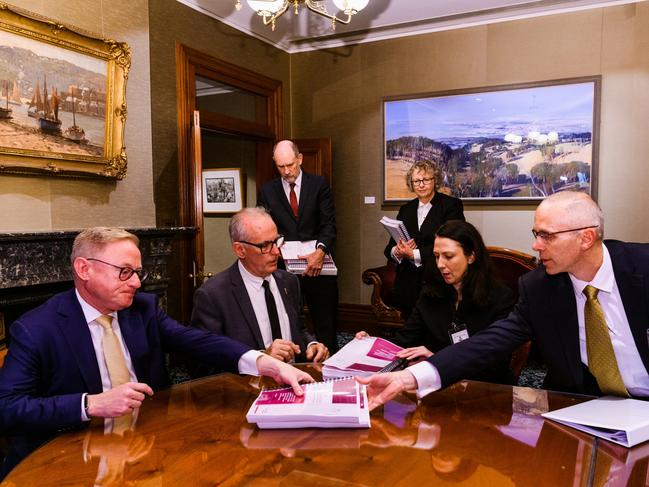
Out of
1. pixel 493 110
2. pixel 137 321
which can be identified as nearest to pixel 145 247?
pixel 137 321

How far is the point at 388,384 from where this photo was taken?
65.6 inches

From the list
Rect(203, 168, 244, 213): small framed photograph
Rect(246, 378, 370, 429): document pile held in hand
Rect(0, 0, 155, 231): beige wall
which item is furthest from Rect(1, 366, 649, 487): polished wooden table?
Rect(203, 168, 244, 213): small framed photograph

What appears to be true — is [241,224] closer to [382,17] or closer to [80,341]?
[80,341]

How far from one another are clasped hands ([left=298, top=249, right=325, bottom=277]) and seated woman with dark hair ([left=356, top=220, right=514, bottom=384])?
1565mm

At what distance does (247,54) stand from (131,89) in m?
1.85

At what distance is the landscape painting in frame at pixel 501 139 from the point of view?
5207 millimetres

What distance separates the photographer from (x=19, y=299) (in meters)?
3.27

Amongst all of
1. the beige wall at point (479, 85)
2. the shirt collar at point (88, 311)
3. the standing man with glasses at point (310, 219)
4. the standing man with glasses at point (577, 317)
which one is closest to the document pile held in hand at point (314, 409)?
the standing man with glasses at point (577, 317)

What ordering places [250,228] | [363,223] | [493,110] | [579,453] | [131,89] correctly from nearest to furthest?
[579,453] < [250,228] < [131,89] < [493,110] < [363,223]

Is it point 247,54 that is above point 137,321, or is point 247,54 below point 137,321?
above

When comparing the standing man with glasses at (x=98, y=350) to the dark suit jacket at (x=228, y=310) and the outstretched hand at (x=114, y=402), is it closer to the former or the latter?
the outstretched hand at (x=114, y=402)

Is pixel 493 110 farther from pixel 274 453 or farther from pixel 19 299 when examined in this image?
pixel 274 453

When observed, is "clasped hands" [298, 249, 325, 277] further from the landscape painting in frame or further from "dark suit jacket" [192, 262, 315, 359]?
"dark suit jacket" [192, 262, 315, 359]

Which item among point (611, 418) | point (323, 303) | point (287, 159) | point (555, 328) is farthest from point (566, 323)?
point (287, 159)
